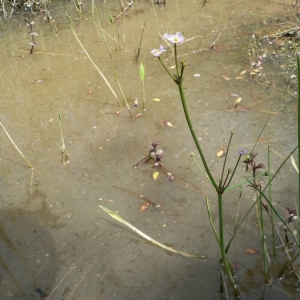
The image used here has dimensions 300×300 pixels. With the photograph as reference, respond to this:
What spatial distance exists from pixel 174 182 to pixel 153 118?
21.0 inches

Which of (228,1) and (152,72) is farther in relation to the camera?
(228,1)

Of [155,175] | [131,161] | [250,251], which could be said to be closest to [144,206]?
[155,175]

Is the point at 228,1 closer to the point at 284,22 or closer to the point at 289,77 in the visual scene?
the point at 284,22

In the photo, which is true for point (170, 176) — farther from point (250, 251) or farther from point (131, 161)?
point (250, 251)

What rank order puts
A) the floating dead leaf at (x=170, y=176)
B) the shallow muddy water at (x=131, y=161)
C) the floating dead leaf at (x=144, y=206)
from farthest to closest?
the floating dead leaf at (x=170, y=176)
the floating dead leaf at (x=144, y=206)
the shallow muddy water at (x=131, y=161)

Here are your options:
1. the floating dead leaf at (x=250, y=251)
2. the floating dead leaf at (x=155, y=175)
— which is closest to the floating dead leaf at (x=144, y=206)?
the floating dead leaf at (x=155, y=175)

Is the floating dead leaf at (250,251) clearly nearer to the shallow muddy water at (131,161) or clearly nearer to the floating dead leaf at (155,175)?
the shallow muddy water at (131,161)

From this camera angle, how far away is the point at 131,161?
1830 mm

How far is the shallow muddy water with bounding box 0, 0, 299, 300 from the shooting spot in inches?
52.6

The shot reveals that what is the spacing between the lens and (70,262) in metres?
1.40

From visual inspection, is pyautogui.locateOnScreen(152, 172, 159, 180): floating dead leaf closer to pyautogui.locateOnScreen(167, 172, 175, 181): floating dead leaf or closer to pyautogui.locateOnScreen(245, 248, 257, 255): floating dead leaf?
pyautogui.locateOnScreen(167, 172, 175, 181): floating dead leaf

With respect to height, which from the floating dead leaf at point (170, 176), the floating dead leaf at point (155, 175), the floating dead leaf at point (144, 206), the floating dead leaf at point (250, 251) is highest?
the floating dead leaf at point (155, 175)

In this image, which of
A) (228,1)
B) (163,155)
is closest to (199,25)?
(228,1)

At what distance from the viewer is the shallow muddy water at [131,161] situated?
4.38ft
